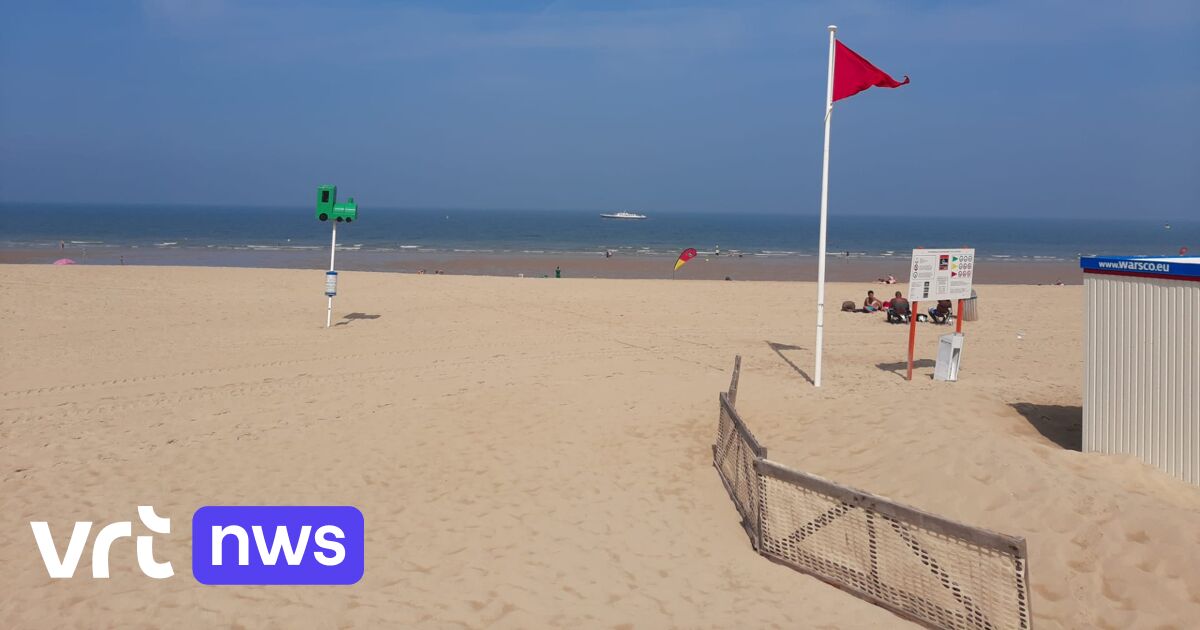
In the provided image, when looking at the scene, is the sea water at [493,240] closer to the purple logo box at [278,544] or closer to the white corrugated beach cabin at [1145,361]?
the purple logo box at [278,544]

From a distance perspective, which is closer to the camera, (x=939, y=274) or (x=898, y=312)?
(x=939, y=274)

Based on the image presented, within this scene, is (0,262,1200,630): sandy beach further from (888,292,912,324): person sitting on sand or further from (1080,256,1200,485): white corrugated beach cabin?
(888,292,912,324): person sitting on sand

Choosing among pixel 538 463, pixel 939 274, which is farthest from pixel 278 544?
pixel 939 274

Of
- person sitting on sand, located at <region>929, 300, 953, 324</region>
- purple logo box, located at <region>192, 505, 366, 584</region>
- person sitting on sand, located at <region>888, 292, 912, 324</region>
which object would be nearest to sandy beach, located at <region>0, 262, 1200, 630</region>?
purple logo box, located at <region>192, 505, 366, 584</region>

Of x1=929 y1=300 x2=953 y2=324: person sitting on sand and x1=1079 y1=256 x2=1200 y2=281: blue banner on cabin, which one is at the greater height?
x1=1079 y1=256 x2=1200 y2=281: blue banner on cabin

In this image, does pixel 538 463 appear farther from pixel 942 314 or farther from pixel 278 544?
pixel 942 314

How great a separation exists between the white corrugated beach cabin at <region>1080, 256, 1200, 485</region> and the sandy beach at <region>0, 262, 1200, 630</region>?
30cm

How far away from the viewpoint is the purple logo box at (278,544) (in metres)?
6.09

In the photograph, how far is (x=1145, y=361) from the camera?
768 centimetres

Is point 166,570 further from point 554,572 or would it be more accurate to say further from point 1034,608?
point 1034,608

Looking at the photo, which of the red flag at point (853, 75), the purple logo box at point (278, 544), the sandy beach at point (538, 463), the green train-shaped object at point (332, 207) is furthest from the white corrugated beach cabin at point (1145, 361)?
the green train-shaped object at point (332, 207)

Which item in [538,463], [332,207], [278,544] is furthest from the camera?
[332,207]

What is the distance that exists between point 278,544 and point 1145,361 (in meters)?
7.30

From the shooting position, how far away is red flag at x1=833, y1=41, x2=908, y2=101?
1095 centimetres
